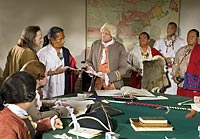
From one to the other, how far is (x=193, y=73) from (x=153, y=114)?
1732 mm

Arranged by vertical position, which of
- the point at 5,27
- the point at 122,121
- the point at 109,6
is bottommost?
the point at 122,121

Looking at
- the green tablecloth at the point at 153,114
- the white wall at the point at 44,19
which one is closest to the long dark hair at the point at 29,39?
the green tablecloth at the point at 153,114

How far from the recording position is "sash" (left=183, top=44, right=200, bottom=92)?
12.5ft

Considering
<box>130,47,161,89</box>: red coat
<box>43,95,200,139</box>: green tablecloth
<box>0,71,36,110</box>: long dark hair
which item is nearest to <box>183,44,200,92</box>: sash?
<box>130,47,161,89</box>: red coat

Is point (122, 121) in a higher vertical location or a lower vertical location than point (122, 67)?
lower

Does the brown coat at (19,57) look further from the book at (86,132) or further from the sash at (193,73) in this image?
the sash at (193,73)

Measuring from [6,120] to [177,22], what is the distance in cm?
404

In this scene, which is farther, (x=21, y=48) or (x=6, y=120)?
(x=21, y=48)

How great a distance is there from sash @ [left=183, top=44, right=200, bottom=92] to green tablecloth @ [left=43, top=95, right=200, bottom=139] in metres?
1.24

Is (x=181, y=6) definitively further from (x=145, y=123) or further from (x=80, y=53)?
(x=145, y=123)

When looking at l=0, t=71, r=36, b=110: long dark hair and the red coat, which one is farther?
the red coat

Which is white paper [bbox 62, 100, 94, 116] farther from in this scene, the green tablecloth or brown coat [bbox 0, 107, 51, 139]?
brown coat [bbox 0, 107, 51, 139]

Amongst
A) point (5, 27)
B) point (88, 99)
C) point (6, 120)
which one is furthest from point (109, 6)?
point (6, 120)

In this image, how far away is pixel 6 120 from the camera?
154 cm
